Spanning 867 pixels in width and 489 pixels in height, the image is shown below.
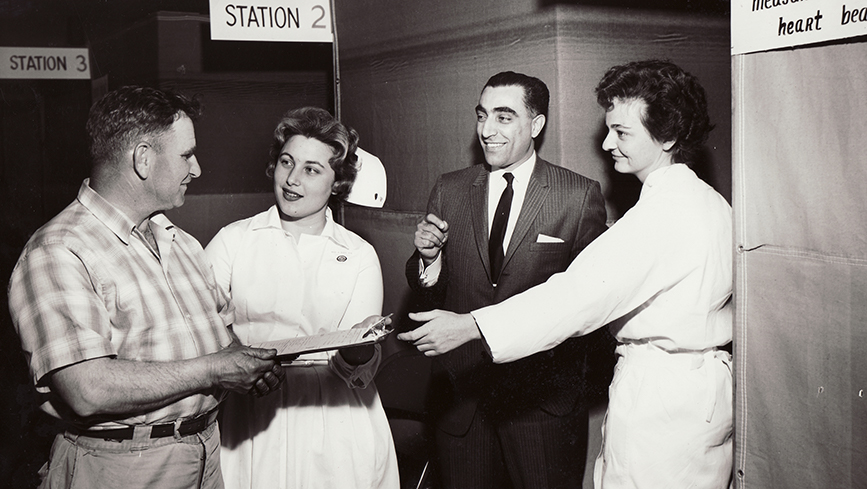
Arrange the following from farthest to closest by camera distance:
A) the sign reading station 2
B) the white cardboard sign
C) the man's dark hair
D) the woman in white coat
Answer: the sign reading station 2 < the man's dark hair < the woman in white coat < the white cardboard sign

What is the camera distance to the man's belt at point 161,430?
6.39 ft

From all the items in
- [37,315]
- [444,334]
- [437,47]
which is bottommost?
[444,334]

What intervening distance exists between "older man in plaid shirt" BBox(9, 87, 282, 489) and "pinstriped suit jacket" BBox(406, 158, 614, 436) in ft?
2.76

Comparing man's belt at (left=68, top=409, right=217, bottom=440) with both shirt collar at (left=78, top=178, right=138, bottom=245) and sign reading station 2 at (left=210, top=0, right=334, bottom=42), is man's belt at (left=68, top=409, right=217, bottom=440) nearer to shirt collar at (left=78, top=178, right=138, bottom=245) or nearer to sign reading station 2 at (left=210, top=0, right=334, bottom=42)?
shirt collar at (left=78, top=178, right=138, bottom=245)

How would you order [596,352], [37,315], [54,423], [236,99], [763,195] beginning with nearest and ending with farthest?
[37,315]
[763,195]
[596,352]
[54,423]
[236,99]

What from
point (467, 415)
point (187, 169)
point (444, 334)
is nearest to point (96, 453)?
point (187, 169)

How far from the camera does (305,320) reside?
104 inches

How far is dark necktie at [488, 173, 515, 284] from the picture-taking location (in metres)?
2.71

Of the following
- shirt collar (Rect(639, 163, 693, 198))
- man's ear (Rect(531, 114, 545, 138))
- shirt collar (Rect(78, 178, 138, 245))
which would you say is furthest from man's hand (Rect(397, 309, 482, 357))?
man's ear (Rect(531, 114, 545, 138))

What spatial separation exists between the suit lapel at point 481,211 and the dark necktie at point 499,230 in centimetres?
2

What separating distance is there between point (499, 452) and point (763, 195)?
1.41 m

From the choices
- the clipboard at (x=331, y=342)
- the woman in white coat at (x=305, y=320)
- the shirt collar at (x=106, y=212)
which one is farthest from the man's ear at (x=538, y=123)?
the shirt collar at (x=106, y=212)

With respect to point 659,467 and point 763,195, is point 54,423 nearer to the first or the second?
point 659,467

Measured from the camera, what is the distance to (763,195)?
1.91 meters
